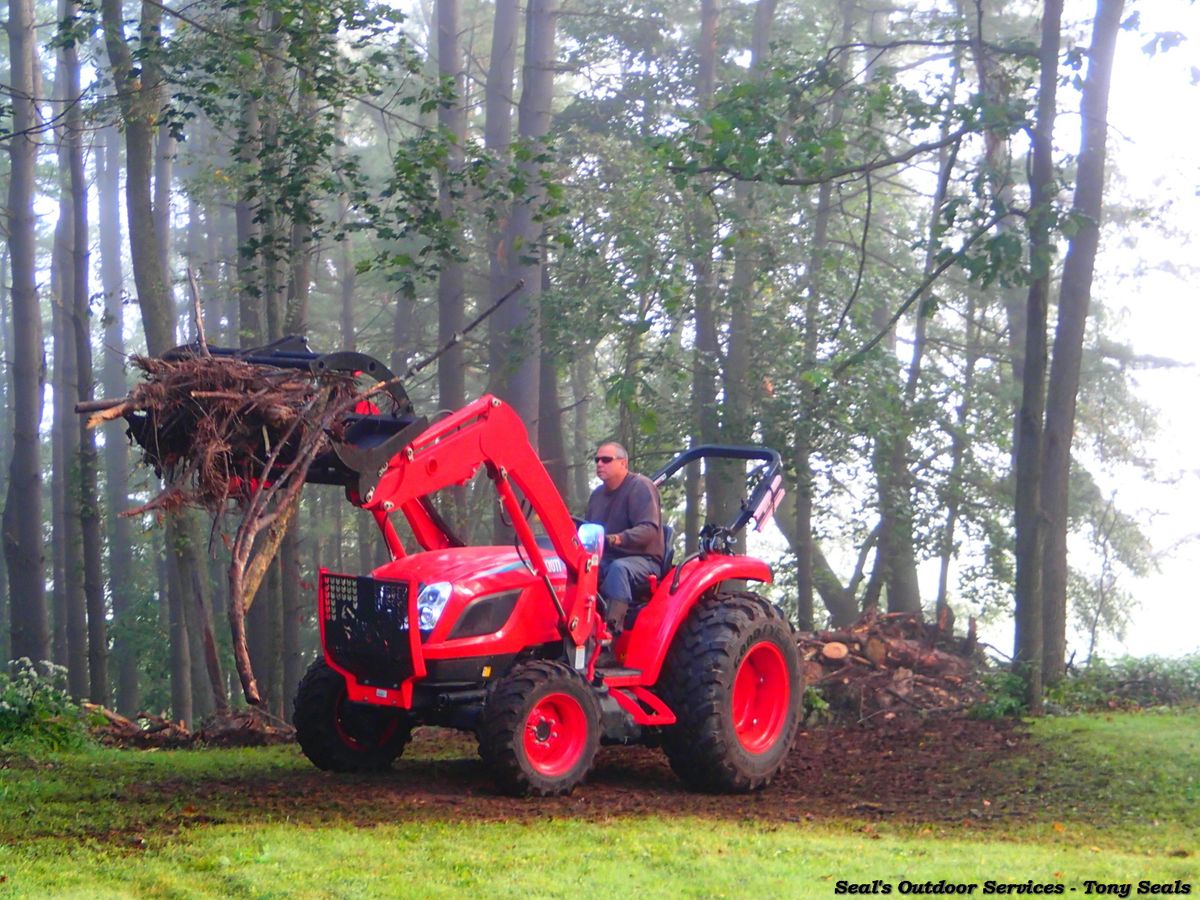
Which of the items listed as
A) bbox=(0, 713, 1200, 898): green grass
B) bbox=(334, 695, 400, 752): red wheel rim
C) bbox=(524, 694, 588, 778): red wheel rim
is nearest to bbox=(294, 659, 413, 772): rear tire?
bbox=(334, 695, 400, 752): red wheel rim

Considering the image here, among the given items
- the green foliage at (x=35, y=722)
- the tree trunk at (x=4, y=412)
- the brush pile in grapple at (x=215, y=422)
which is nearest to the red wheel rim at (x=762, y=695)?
the brush pile in grapple at (x=215, y=422)

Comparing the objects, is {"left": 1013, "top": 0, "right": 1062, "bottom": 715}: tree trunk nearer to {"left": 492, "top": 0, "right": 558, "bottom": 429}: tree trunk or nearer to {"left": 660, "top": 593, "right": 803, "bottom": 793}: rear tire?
{"left": 660, "top": 593, "right": 803, "bottom": 793}: rear tire

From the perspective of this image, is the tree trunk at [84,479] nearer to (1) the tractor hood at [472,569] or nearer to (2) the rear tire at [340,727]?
(2) the rear tire at [340,727]

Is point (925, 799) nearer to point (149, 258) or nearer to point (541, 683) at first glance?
point (541, 683)

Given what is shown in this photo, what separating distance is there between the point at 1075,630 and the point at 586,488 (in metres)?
11.1

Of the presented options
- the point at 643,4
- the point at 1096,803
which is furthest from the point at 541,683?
the point at 643,4

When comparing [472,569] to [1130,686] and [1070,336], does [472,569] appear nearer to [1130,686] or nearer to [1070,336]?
[1070,336]

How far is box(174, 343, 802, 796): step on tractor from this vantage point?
7.53m

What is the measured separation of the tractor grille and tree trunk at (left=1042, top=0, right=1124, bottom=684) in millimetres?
7833

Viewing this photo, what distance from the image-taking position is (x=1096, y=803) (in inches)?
331

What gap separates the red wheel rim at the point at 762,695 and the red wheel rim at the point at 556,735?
1680 mm

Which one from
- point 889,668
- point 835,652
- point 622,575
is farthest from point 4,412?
point 622,575

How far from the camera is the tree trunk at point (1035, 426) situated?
473 inches

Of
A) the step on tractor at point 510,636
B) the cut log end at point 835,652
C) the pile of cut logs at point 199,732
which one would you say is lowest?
the pile of cut logs at point 199,732
